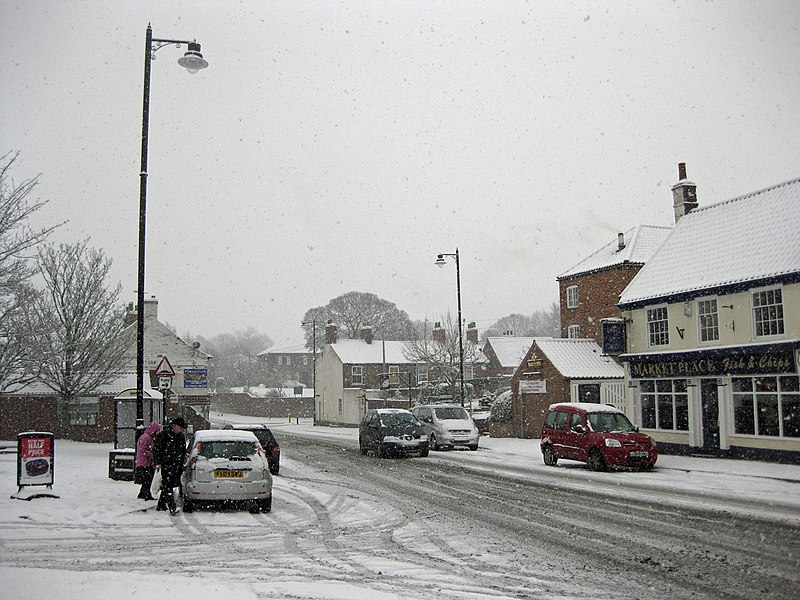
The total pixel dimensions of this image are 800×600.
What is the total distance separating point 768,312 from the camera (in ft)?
75.9

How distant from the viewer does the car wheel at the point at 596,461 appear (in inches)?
811

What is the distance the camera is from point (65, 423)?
35438 mm

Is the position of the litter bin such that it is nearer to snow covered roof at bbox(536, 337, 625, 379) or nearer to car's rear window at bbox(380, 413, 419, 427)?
car's rear window at bbox(380, 413, 419, 427)

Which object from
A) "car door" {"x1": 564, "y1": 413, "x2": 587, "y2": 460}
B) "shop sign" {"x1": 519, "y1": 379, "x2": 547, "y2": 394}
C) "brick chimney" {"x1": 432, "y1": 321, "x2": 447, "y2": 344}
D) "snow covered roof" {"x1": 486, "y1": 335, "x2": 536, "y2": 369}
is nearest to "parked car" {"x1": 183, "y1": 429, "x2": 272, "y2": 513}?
"car door" {"x1": 564, "y1": 413, "x2": 587, "y2": 460}

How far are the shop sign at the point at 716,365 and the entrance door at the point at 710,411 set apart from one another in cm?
46

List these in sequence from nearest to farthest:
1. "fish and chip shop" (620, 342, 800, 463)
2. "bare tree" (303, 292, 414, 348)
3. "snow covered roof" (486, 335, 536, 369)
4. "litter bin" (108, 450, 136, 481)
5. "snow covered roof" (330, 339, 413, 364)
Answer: "litter bin" (108, 450, 136, 481)
"fish and chip shop" (620, 342, 800, 463)
"snow covered roof" (330, 339, 413, 364)
"snow covered roof" (486, 335, 536, 369)
"bare tree" (303, 292, 414, 348)

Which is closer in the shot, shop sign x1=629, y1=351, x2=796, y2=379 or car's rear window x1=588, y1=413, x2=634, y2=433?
car's rear window x1=588, y1=413, x2=634, y2=433

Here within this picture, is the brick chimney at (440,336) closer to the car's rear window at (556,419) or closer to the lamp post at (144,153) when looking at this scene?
the car's rear window at (556,419)

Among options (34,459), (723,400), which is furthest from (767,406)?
(34,459)

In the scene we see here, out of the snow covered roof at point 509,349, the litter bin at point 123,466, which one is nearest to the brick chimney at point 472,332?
the snow covered roof at point 509,349

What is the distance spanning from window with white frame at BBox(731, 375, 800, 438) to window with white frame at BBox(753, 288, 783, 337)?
1487 millimetres

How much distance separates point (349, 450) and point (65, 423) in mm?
14271

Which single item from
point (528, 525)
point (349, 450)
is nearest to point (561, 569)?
point (528, 525)

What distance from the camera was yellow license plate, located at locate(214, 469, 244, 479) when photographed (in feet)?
43.8
